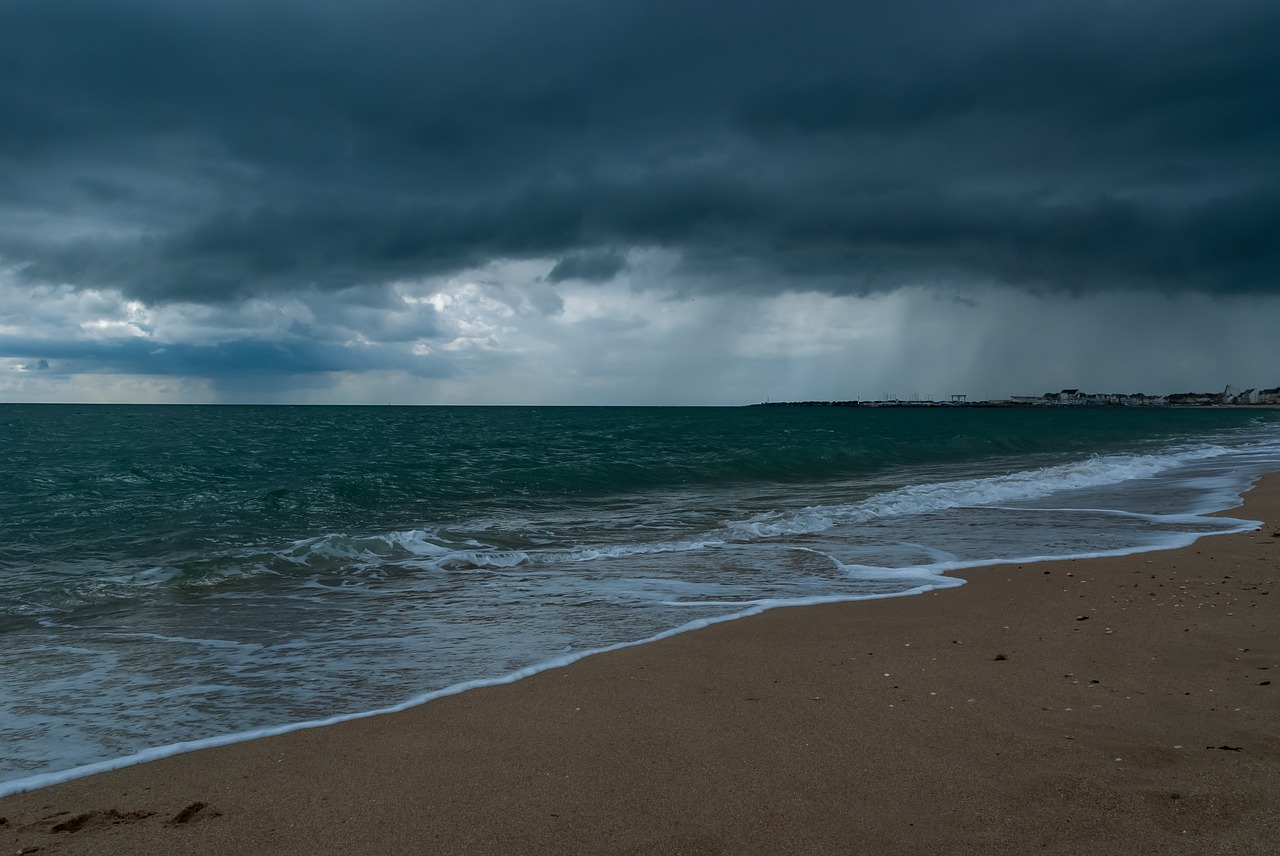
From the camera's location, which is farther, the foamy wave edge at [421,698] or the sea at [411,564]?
the sea at [411,564]

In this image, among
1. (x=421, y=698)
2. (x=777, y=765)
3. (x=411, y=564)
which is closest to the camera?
(x=777, y=765)

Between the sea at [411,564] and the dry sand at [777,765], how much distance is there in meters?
0.72

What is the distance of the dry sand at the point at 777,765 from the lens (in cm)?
347

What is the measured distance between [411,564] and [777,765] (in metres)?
8.23

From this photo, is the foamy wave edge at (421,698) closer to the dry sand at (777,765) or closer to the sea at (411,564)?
the sea at (411,564)

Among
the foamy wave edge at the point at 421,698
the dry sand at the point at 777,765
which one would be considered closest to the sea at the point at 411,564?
the foamy wave edge at the point at 421,698

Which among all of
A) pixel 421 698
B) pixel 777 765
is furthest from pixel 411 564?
pixel 777 765

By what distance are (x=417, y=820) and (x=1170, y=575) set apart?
8.62 metres

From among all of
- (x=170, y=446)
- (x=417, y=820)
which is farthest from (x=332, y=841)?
(x=170, y=446)

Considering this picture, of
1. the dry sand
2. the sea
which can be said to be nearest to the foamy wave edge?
the sea

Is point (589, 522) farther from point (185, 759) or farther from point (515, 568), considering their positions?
point (185, 759)

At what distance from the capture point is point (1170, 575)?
29.2 ft

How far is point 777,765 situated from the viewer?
13.5ft

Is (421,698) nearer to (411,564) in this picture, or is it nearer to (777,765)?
(777,765)
